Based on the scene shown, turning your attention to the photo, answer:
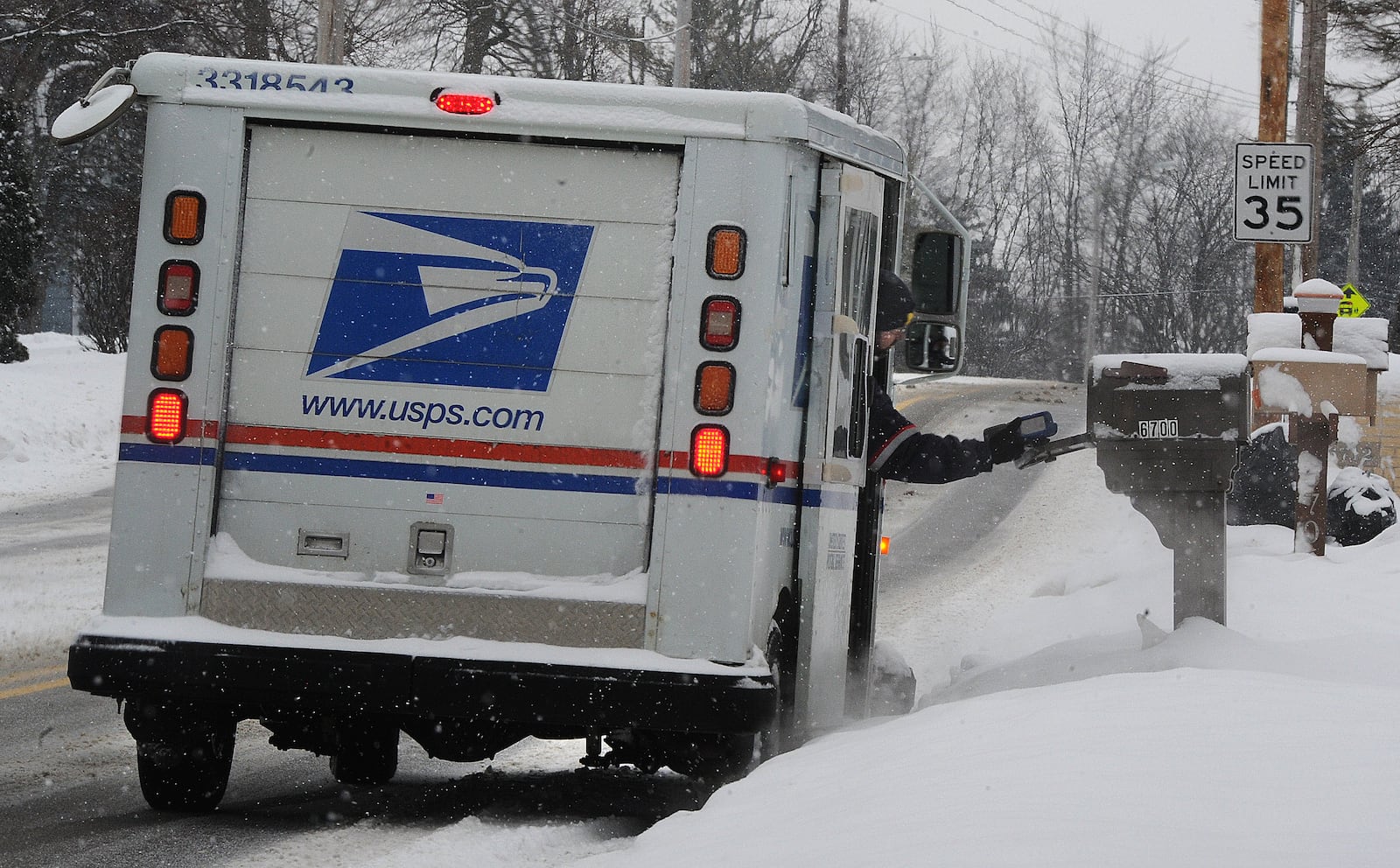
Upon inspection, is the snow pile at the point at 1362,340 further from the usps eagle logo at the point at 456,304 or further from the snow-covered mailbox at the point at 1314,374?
the usps eagle logo at the point at 456,304

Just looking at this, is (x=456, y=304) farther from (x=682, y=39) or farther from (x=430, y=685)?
(x=682, y=39)

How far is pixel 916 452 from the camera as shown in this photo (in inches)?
263

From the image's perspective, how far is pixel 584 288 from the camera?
543 centimetres

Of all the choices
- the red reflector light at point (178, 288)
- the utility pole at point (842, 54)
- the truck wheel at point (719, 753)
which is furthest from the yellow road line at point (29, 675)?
the utility pole at point (842, 54)

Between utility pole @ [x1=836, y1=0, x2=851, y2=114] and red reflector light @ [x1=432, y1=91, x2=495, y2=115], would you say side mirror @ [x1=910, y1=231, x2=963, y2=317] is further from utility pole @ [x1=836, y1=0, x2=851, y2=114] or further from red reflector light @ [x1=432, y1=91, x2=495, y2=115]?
utility pole @ [x1=836, y1=0, x2=851, y2=114]

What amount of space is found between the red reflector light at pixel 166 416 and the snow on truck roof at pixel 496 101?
0.97 metres

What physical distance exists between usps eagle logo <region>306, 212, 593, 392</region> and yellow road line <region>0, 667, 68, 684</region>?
11.9 ft

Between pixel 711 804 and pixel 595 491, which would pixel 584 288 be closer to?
pixel 595 491

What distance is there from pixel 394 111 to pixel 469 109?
0.25 meters

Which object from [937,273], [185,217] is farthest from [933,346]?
[185,217]

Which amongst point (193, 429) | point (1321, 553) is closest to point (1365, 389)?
point (1321, 553)

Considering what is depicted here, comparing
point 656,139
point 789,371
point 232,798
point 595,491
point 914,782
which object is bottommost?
point 232,798

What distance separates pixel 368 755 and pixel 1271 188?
941 centimetres

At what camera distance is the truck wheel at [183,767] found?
5.61 m
